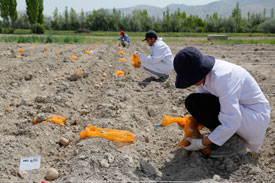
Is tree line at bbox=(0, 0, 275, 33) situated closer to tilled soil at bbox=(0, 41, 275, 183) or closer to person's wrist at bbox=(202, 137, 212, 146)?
tilled soil at bbox=(0, 41, 275, 183)

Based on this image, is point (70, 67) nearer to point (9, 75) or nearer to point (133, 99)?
point (9, 75)

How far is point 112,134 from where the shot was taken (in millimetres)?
2662

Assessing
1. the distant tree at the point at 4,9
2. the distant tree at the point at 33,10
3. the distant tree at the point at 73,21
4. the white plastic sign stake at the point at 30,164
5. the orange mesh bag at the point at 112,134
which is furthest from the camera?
the distant tree at the point at 73,21

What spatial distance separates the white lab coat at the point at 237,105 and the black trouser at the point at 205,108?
0.08 meters

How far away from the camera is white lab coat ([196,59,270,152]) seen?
1.98 m

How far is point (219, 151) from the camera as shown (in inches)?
91.5

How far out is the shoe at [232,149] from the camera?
2.29m

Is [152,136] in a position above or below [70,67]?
below

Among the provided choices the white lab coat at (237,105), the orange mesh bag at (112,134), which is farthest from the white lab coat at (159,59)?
the white lab coat at (237,105)

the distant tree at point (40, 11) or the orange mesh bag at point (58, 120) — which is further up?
the distant tree at point (40, 11)

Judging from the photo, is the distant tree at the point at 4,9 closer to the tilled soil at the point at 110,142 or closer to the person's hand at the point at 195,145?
the tilled soil at the point at 110,142

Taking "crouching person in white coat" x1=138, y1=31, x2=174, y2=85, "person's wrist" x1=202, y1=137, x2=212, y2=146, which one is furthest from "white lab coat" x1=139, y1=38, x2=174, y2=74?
"person's wrist" x1=202, y1=137, x2=212, y2=146

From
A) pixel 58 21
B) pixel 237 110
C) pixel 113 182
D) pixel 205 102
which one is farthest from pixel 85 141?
pixel 58 21

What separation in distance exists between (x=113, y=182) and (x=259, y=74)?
5.11 meters
